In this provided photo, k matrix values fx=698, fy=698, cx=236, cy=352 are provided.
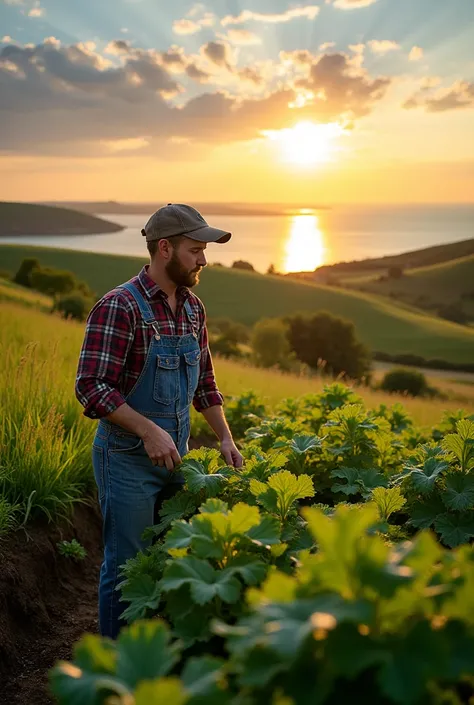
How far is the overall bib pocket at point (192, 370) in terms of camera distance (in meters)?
4.34

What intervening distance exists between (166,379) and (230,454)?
29.0 inches

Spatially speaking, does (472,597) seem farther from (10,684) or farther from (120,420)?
(10,684)

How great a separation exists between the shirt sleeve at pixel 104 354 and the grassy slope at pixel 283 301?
73.8 metres

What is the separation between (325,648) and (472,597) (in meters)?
0.37

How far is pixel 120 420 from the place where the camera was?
3.86m

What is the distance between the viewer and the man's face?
4.14 m

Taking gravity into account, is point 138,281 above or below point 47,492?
above

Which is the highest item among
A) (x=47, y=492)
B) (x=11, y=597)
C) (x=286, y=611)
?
(x=286, y=611)

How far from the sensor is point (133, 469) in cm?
414

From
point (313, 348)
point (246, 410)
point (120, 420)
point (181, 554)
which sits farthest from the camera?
point (313, 348)

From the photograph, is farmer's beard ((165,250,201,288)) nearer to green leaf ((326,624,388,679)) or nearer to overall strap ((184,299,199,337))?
overall strap ((184,299,199,337))

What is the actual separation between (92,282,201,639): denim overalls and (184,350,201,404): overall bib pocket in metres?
0.09

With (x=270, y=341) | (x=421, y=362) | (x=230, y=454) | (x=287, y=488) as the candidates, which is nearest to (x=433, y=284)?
(x=421, y=362)

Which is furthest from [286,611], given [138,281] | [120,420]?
[138,281]
